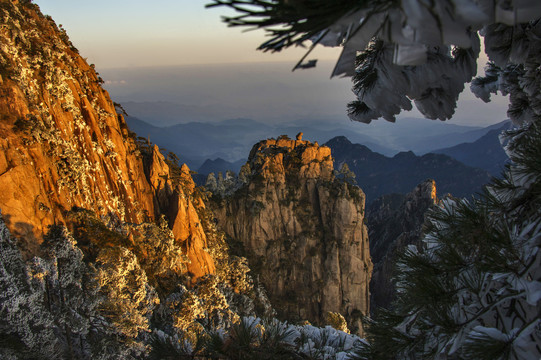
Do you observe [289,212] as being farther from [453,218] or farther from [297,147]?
[453,218]

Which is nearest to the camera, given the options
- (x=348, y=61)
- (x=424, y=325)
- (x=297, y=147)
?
(x=348, y=61)

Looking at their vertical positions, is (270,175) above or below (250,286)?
above

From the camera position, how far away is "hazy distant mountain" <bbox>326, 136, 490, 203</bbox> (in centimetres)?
13088

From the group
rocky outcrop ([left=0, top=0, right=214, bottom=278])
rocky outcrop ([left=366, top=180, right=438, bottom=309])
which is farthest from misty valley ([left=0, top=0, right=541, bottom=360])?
rocky outcrop ([left=366, top=180, right=438, bottom=309])

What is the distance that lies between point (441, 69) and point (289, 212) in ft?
115

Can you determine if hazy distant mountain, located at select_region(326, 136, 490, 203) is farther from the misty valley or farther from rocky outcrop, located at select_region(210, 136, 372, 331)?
the misty valley

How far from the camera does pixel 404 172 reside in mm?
159750

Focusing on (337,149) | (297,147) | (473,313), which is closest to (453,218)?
(473,313)

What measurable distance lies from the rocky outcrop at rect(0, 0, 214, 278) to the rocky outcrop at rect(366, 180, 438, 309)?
132ft

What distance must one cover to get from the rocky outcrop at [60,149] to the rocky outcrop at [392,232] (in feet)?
132

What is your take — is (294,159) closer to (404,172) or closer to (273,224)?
(273,224)

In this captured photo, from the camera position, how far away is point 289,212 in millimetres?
37375

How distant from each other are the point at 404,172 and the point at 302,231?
13858 cm

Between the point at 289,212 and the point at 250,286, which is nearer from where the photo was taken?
the point at 250,286
